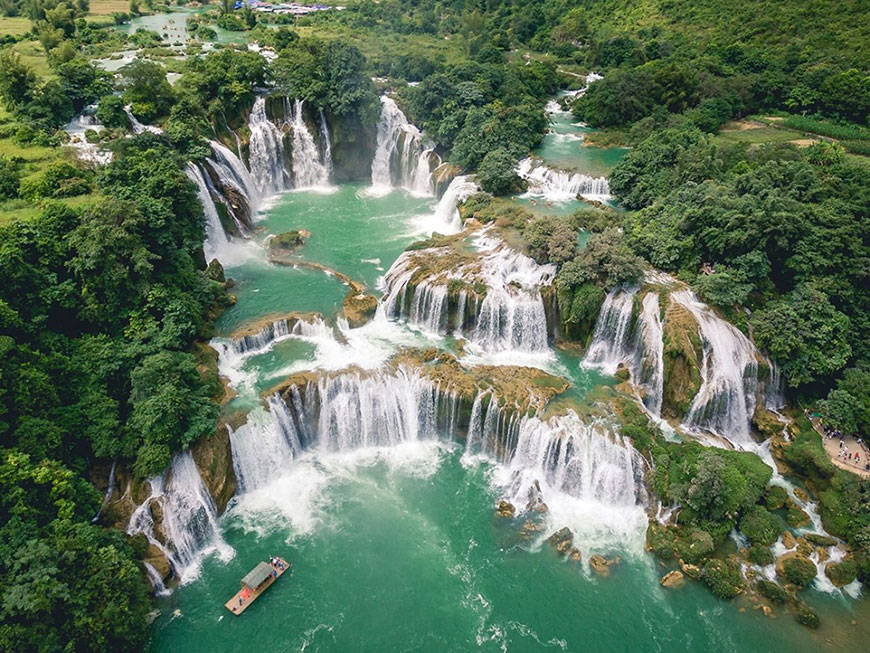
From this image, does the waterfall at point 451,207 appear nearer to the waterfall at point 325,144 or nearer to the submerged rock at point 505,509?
the waterfall at point 325,144

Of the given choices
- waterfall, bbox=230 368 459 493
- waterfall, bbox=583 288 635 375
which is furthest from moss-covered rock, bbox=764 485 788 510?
waterfall, bbox=230 368 459 493

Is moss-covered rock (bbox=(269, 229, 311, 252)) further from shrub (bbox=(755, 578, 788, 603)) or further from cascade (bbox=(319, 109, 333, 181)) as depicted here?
shrub (bbox=(755, 578, 788, 603))

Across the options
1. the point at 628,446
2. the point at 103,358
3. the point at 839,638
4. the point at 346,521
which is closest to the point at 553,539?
the point at 628,446

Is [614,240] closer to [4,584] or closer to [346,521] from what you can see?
[346,521]

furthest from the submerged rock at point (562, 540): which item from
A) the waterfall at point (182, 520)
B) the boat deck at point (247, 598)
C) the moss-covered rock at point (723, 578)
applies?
the waterfall at point (182, 520)

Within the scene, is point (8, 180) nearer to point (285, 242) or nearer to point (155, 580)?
point (285, 242)

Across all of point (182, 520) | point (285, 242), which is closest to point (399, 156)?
point (285, 242)

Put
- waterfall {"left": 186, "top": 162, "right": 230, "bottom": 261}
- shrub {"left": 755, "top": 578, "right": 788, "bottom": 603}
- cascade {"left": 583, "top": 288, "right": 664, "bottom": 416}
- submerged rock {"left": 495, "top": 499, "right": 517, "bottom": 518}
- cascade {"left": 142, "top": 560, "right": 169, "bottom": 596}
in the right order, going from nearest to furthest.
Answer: cascade {"left": 142, "top": 560, "right": 169, "bottom": 596}, shrub {"left": 755, "top": 578, "right": 788, "bottom": 603}, submerged rock {"left": 495, "top": 499, "right": 517, "bottom": 518}, cascade {"left": 583, "top": 288, "right": 664, "bottom": 416}, waterfall {"left": 186, "top": 162, "right": 230, "bottom": 261}
